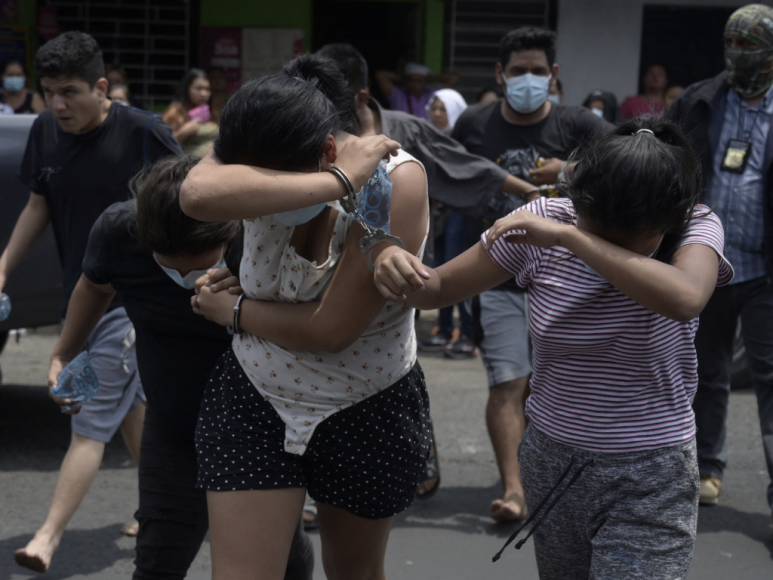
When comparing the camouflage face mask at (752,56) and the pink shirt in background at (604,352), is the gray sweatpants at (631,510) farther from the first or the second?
the camouflage face mask at (752,56)

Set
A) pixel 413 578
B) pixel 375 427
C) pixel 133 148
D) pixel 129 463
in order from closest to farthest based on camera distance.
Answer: pixel 375 427, pixel 413 578, pixel 133 148, pixel 129 463

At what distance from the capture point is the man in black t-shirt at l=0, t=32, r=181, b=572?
3768 millimetres

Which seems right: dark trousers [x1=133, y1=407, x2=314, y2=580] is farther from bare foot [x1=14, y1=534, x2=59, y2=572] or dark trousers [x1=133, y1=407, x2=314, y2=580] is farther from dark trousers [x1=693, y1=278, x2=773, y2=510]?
dark trousers [x1=693, y1=278, x2=773, y2=510]

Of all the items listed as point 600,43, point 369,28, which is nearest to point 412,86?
point 600,43

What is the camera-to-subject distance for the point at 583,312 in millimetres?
2164

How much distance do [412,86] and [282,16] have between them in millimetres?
1950

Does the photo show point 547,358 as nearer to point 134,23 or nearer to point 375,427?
point 375,427

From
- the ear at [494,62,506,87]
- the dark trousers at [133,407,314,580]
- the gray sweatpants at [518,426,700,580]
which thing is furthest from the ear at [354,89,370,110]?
the gray sweatpants at [518,426,700,580]

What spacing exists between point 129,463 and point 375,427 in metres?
2.82

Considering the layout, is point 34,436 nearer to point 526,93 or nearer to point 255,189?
point 526,93

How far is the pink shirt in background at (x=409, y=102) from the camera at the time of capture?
33.9 feet

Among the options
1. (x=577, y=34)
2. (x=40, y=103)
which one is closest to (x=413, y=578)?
(x=40, y=103)

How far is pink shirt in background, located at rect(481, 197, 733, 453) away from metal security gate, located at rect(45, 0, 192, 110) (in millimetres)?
9584

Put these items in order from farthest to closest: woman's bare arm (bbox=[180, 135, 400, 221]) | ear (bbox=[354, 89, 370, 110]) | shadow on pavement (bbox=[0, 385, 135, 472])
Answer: shadow on pavement (bbox=[0, 385, 135, 472]) < ear (bbox=[354, 89, 370, 110]) < woman's bare arm (bbox=[180, 135, 400, 221])
